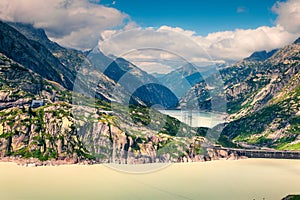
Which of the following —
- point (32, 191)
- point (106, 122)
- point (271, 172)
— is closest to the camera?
point (32, 191)

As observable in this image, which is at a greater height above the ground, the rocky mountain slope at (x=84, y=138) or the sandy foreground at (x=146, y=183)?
the rocky mountain slope at (x=84, y=138)

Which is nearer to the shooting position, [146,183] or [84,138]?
[146,183]

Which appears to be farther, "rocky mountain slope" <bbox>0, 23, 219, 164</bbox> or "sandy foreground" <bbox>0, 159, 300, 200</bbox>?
"rocky mountain slope" <bbox>0, 23, 219, 164</bbox>

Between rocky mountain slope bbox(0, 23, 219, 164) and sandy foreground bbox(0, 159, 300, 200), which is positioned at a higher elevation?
rocky mountain slope bbox(0, 23, 219, 164)

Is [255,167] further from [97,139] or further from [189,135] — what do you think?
[97,139]

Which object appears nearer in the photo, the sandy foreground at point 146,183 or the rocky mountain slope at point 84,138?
the sandy foreground at point 146,183

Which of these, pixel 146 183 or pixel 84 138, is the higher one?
pixel 84 138

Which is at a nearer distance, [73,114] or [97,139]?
[97,139]

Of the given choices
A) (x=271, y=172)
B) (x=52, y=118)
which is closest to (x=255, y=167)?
(x=271, y=172)
